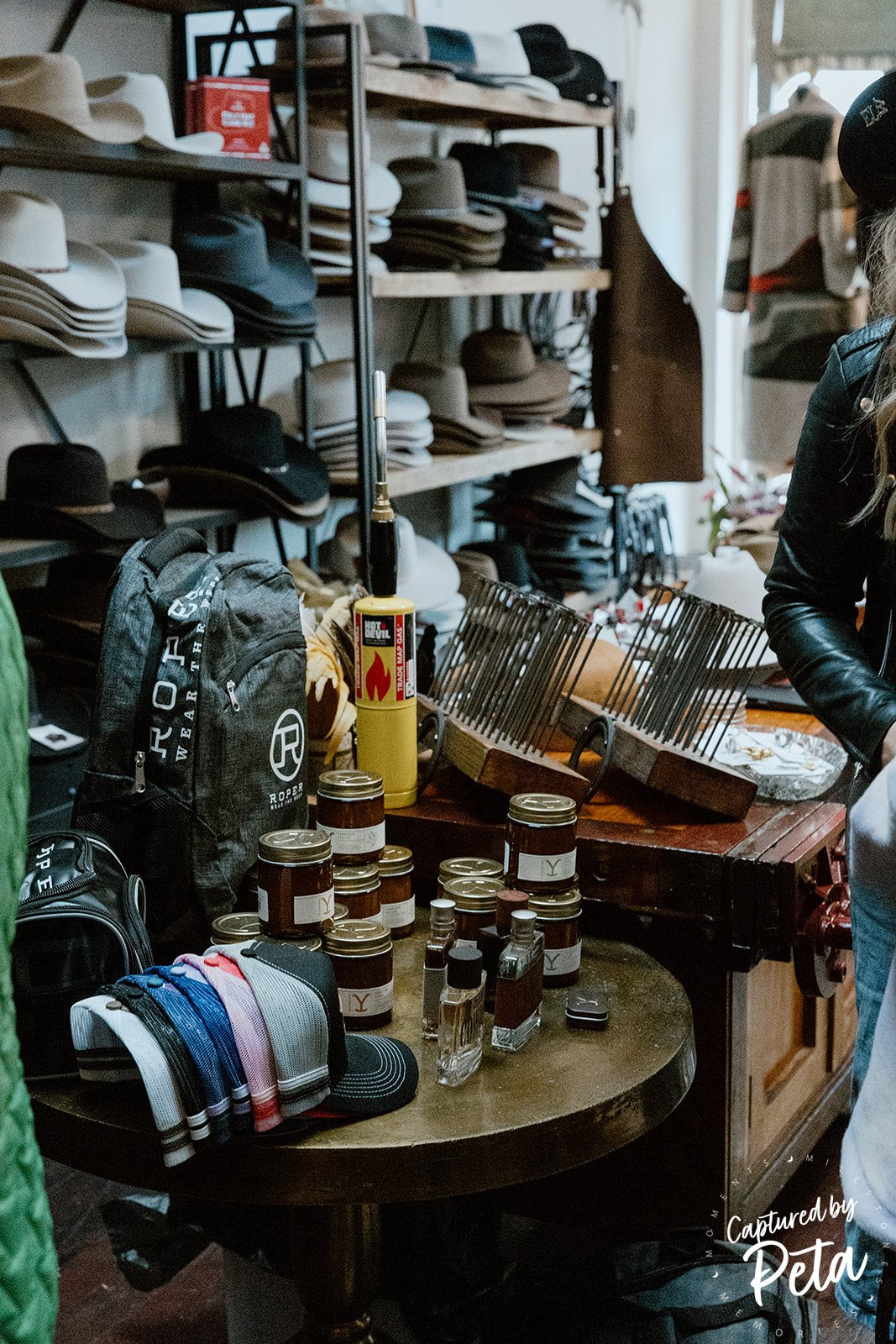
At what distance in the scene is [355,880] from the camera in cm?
154

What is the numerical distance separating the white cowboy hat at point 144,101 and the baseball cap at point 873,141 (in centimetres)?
155

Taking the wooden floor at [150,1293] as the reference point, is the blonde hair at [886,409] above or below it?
above

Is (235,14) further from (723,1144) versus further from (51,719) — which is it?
(723,1144)

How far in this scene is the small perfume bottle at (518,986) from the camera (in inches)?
55.0

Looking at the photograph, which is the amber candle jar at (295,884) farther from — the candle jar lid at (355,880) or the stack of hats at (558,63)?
the stack of hats at (558,63)

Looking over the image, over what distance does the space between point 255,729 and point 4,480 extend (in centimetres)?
159

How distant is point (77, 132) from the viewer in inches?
99.0

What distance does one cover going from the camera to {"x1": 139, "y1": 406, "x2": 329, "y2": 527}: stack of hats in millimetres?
3121

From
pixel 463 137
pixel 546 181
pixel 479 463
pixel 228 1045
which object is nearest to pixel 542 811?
pixel 228 1045

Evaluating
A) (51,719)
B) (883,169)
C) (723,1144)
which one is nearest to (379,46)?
(51,719)

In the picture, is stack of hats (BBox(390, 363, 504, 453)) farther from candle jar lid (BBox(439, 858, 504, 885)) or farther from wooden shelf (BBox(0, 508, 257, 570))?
candle jar lid (BBox(439, 858, 504, 885))

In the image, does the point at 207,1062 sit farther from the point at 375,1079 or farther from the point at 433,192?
the point at 433,192

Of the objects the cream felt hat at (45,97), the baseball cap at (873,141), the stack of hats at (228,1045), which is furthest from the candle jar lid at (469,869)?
the cream felt hat at (45,97)

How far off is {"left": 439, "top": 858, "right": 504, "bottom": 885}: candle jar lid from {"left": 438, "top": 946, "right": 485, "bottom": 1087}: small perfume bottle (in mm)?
203
